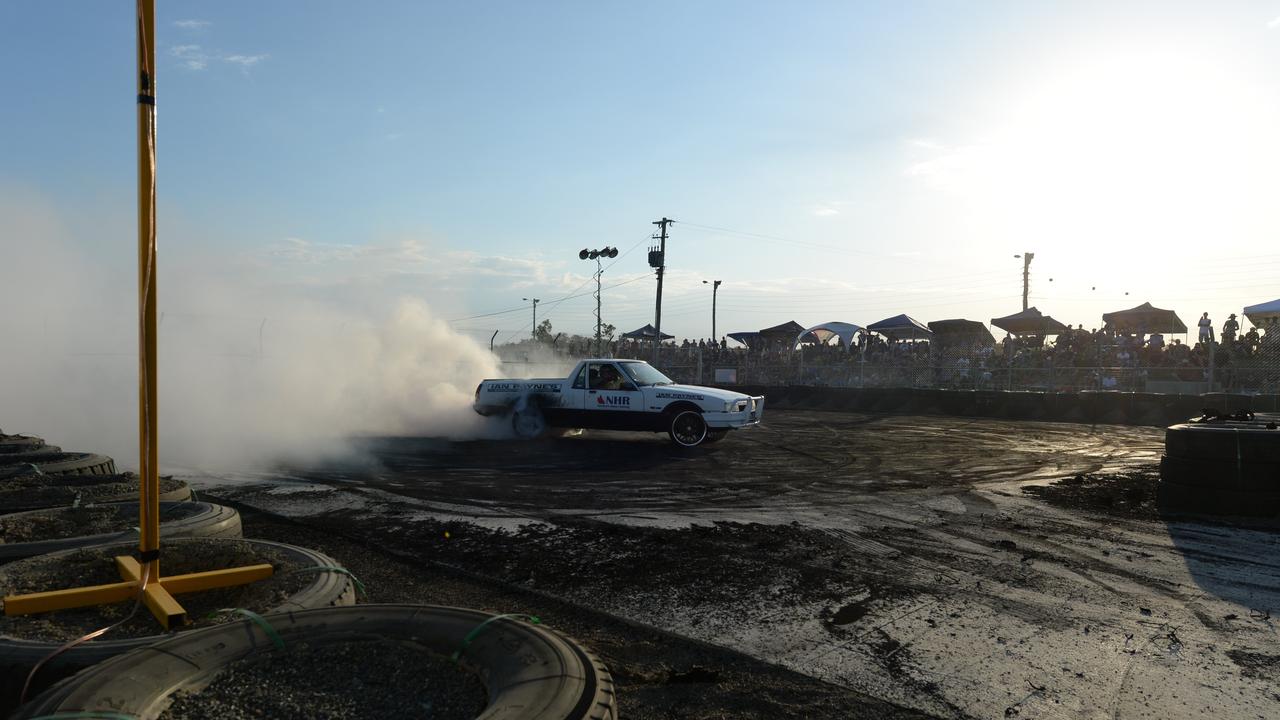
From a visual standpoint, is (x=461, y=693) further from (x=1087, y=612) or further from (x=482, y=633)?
(x=1087, y=612)

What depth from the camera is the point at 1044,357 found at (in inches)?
971

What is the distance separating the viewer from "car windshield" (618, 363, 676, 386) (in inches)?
539

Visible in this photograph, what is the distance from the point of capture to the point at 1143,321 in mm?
25797

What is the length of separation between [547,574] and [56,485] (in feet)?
13.6

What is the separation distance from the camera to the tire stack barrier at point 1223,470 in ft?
23.8

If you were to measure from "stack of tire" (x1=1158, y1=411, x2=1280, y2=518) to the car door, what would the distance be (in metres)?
8.01

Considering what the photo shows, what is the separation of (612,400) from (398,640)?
1085cm

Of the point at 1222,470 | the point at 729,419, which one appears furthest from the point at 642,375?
the point at 1222,470

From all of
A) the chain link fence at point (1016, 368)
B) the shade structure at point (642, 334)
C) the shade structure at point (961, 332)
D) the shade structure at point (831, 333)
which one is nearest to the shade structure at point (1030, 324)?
the shade structure at point (961, 332)

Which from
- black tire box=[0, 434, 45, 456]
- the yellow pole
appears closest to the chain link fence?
the yellow pole

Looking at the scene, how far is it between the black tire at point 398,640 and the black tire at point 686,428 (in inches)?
407

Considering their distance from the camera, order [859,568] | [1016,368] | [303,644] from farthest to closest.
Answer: [1016,368], [859,568], [303,644]

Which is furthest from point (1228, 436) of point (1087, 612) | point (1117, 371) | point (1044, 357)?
point (1044, 357)

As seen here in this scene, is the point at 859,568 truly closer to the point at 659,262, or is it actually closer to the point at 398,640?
the point at 398,640
